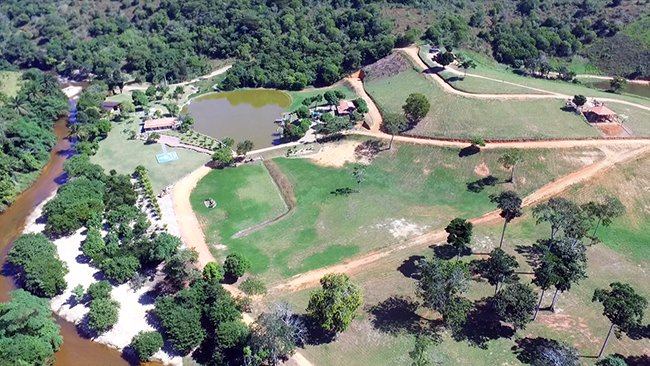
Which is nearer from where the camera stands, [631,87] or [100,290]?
[100,290]

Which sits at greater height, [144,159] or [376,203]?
[376,203]

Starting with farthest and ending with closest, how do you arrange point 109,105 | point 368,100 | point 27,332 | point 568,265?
point 109,105 < point 368,100 < point 27,332 < point 568,265

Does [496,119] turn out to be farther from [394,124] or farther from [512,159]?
[394,124]

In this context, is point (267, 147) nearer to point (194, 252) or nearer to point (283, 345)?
point (194, 252)

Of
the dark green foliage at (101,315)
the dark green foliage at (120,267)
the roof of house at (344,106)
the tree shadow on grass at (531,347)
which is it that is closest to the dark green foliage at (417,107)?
the roof of house at (344,106)

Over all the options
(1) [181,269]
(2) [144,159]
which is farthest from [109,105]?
(1) [181,269]

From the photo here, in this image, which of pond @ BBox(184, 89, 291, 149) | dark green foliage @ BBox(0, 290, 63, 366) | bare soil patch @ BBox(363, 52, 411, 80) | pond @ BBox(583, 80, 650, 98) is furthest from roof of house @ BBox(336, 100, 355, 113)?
dark green foliage @ BBox(0, 290, 63, 366)

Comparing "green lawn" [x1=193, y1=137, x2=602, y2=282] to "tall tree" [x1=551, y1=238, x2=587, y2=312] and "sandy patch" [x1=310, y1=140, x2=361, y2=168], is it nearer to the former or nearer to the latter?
"sandy patch" [x1=310, y1=140, x2=361, y2=168]
